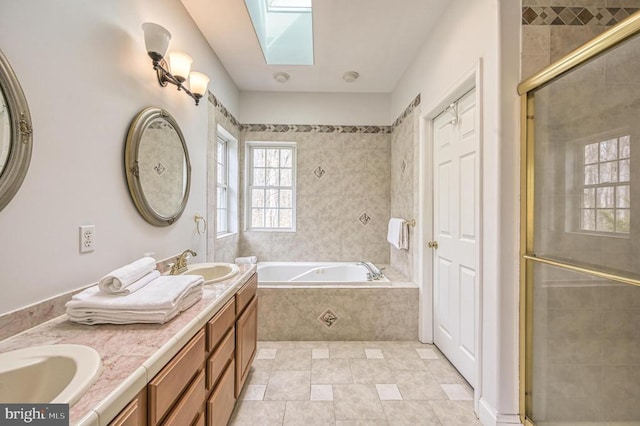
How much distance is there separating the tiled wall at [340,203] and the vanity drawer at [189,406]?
247 cm

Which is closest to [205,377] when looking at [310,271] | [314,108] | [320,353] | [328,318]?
[320,353]

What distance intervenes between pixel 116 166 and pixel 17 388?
99 cm

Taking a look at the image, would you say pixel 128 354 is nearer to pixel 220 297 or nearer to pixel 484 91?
pixel 220 297

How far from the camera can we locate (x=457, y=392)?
183 centimetres

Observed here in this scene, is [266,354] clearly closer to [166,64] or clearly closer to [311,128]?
[166,64]

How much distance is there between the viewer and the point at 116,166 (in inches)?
52.8

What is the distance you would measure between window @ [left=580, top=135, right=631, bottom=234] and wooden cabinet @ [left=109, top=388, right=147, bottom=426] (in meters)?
1.89

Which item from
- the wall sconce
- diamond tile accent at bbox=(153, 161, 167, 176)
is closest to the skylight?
the wall sconce

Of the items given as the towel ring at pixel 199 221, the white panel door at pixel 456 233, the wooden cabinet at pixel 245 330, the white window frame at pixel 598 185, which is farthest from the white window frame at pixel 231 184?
the white window frame at pixel 598 185

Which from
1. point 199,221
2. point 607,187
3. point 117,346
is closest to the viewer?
point 117,346

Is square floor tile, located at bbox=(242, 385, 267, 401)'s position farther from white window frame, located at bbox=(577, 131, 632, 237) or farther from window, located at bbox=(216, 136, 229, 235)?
white window frame, located at bbox=(577, 131, 632, 237)

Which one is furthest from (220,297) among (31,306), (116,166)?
(116,166)

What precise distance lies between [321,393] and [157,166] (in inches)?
70.7

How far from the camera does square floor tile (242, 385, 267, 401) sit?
1.76 m
